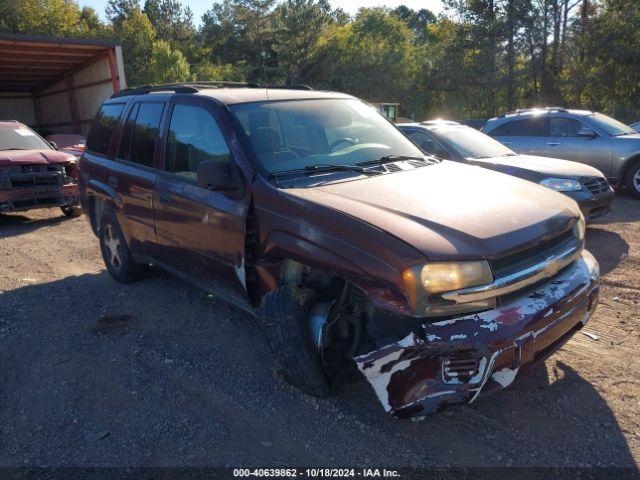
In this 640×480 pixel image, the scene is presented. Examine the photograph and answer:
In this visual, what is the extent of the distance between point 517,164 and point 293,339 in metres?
4.91

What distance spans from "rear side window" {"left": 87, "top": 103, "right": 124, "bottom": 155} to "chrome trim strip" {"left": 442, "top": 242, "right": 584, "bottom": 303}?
3960 millimetres

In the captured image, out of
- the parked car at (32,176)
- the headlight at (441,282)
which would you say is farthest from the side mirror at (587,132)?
the parked car at (32,176)

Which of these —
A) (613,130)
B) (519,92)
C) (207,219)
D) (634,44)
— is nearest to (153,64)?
(519,92)

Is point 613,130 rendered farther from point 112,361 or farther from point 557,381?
point 112,361

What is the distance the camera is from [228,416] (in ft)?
10.2

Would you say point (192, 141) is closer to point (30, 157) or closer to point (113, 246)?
point (113, 246)

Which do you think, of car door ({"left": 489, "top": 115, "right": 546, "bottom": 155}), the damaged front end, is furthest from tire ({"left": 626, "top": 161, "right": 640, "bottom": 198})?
the damaged front end

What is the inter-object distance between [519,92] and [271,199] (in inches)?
1070

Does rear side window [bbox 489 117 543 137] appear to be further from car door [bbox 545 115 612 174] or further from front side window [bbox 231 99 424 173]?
front side window [bbox 231 99 424 173]

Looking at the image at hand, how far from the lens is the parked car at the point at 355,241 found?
100 inches

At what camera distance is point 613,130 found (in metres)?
9.50

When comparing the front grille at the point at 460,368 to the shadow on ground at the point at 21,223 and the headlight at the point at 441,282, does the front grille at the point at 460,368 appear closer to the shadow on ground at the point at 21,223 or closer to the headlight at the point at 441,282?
the headlight at the point at 441,282

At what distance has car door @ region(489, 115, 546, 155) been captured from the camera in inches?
382

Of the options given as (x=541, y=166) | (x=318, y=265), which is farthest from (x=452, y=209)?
(x=541, y=166)
